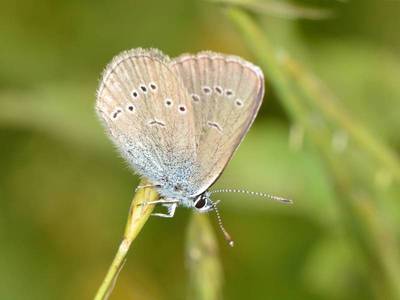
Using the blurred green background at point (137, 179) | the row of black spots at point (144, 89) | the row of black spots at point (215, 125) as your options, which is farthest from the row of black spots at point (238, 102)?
the blurred green background at point (137, 179)

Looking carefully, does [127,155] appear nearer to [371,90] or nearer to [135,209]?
[135,209]

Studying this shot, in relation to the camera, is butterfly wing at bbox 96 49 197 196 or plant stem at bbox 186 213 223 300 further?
butterfly wing at bbox 96 49 197 196

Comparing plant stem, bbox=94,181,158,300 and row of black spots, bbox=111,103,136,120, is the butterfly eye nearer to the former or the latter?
row of black spots, bbox=111,103,136,120

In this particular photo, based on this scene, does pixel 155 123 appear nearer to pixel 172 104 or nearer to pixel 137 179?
pixel 172 104

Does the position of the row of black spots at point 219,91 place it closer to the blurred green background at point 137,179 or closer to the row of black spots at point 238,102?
the row of black spots at point 238,102

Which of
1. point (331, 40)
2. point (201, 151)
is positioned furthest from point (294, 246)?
point (201, 151)

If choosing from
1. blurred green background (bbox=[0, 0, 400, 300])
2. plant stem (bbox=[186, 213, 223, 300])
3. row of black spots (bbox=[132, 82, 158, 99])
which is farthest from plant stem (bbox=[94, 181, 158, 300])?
blurred green background (bbox=[0, 0, 400, 300])
